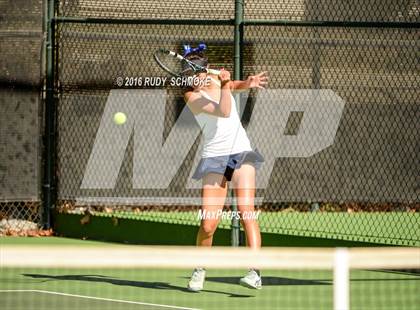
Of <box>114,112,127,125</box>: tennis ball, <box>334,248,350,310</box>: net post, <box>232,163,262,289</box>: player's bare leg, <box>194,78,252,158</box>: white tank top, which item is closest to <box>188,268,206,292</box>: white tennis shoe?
<box>232,163,262,289</box>: player's bare leg

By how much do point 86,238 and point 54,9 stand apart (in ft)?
8.59

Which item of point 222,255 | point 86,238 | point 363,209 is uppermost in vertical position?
point 363,209

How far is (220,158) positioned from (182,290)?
1103 mm

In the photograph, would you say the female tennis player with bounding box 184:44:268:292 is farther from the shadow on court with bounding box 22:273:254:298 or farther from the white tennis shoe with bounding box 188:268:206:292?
the shadow on court with bounding box 22:273:254:298

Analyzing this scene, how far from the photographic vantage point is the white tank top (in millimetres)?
8539

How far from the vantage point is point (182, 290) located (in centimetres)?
870

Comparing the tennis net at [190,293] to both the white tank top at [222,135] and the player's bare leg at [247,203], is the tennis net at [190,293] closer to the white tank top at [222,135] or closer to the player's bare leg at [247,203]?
the player's bare leg at [247,203]

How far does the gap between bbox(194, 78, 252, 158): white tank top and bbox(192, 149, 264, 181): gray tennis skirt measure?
4 centimetres

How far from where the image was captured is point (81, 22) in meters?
12.1

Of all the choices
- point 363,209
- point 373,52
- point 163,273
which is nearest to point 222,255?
point 163,273

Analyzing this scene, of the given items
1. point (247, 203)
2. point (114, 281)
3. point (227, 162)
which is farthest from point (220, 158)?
point (114, 281)

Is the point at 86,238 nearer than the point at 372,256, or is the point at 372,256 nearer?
the point at 372,256

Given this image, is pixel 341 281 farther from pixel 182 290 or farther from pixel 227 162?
pixel 182 290

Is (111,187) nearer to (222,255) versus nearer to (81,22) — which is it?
(81,22)
